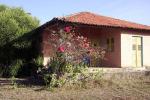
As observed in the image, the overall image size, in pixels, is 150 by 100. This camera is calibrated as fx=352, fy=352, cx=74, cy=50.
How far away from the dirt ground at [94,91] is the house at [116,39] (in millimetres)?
3581

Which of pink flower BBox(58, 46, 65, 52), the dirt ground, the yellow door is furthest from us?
the yellow door

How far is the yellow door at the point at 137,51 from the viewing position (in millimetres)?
21594

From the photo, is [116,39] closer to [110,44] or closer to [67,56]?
[110,44]

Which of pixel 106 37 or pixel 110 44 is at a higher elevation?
pixel 106 37

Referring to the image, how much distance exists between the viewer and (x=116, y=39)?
69.9 feet

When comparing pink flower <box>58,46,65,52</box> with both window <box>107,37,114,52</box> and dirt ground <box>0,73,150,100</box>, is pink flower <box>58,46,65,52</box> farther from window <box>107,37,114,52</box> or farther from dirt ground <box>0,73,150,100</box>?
window <box>107,37,114,52</box>

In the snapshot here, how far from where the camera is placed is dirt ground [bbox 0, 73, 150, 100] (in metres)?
13.1

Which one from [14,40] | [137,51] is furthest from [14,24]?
[137,51]

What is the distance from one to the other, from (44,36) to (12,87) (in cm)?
681

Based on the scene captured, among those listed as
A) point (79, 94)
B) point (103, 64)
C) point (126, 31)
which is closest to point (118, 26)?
point (126, 31)

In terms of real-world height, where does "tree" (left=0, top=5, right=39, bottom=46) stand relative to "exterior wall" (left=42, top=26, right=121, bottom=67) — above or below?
above

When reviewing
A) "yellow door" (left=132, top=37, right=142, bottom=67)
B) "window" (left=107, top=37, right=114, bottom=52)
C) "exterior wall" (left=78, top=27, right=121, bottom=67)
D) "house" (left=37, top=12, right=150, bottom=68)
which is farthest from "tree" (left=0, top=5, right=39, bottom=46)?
"yellow door" (left=132, top=37, right=142, bottom=67)

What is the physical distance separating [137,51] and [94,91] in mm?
8041

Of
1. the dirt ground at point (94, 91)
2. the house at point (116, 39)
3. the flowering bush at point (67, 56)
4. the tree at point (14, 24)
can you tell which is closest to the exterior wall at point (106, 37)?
the house at point (116, 39)
